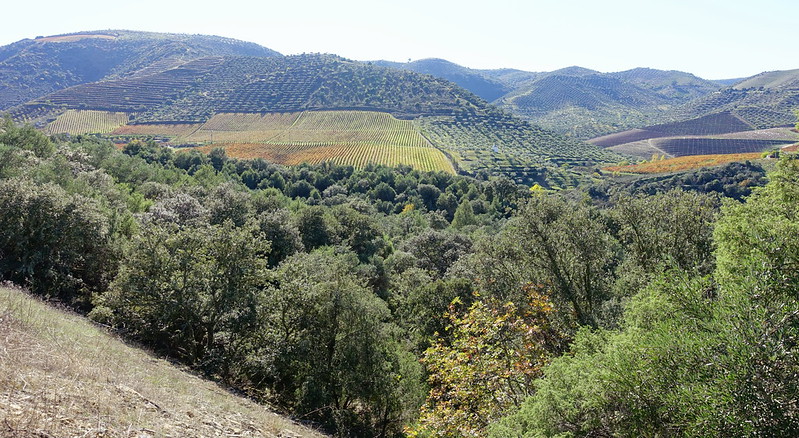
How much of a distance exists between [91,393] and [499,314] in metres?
16.9

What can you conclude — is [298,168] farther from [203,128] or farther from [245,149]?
[203,128]

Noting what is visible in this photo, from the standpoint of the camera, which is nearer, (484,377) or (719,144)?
(484,377)

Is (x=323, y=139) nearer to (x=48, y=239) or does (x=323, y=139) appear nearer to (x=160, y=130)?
(x=160, y=130)

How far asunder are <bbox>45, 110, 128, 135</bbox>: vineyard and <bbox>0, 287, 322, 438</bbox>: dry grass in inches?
6676

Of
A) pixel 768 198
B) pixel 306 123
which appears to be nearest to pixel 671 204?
pixel 768 198

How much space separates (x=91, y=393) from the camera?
9.05 m

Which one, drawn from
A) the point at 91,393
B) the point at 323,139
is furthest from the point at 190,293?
the point at 323,139

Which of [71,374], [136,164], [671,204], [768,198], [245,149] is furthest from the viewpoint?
[245,149]

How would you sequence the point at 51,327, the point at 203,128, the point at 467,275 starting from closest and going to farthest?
the point at 51,327 → the point at 467,275 → the point at 203,128

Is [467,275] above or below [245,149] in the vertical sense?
below

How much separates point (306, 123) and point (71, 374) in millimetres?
187402

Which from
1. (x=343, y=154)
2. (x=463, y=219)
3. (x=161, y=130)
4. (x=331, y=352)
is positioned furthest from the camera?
(x=161, y=130)

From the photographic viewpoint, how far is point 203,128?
17638cm

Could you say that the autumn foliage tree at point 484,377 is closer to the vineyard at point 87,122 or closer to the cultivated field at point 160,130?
the cultivated field at point 160,130
